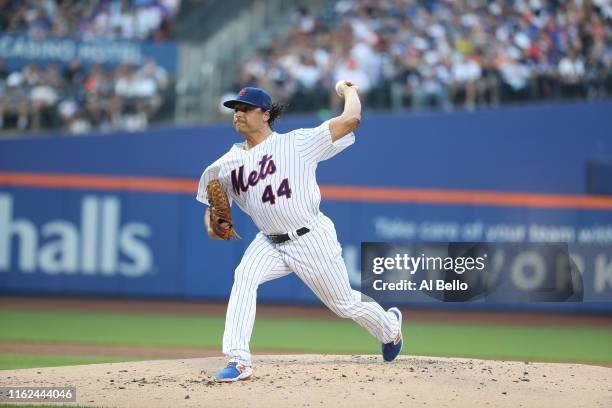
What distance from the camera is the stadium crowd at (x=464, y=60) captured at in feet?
46.7

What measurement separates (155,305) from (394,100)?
176 inches

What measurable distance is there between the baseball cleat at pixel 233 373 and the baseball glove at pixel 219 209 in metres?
0.83

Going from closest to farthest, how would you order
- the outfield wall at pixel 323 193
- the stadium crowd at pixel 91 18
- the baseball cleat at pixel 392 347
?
1. the baseball cleat at pixel 392 347
2. the outfield wall at pixel 323 193
3. the stadium crowd at pixel 91 18

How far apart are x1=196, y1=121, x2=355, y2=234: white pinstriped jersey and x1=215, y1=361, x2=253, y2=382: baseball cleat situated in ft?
2.77

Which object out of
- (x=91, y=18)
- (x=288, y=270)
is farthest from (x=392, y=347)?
(x=91, y=18)

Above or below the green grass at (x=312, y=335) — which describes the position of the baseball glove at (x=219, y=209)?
above

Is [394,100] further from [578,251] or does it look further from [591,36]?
[578,251]

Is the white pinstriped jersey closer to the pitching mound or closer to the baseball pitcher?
the baseball pitcher

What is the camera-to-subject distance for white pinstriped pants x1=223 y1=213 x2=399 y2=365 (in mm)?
5996

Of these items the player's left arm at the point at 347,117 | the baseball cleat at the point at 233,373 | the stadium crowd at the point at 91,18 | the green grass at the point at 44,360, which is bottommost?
the green grass at the point at 44,360

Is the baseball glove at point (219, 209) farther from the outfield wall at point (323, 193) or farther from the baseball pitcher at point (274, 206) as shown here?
the outfield wall at point (323, 193)

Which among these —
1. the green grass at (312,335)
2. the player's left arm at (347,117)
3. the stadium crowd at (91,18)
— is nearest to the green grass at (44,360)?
the green grass at (312,335)

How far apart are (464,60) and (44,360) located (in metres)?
8.31

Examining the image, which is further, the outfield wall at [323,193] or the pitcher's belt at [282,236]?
the outfield wall at [323,193]
